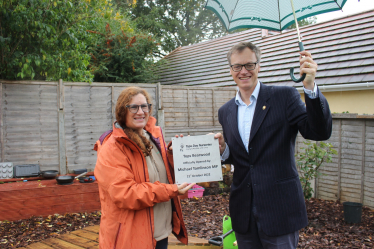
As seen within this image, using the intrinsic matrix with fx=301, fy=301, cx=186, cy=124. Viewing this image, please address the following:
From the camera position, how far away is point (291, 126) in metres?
2.13

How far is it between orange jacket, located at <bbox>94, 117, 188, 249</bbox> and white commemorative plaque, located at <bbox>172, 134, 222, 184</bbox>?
225 mm

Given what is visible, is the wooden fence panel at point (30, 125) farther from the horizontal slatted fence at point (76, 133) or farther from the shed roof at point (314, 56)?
the shed roof at point (314, 56)

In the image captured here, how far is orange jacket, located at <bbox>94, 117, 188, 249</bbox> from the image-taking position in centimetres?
212

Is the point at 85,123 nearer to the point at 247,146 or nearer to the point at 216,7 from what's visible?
the point at 216,7

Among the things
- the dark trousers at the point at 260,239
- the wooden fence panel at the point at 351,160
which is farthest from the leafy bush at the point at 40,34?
the wooden fence panel at the point at 351,160

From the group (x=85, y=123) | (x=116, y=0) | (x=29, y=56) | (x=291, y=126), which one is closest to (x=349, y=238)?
(x=291, y=126)

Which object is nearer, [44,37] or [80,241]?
[80,241]

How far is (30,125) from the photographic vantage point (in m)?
6.35

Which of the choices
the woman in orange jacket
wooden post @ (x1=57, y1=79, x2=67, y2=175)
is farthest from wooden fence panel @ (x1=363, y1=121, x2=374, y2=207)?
wooden post @ (x1=57, y1=79, x2=67, y2=175)

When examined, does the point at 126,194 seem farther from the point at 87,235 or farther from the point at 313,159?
the point at 313,159

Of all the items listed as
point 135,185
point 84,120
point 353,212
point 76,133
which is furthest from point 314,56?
point 135,185

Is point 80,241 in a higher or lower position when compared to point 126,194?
lower

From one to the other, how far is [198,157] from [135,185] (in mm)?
566

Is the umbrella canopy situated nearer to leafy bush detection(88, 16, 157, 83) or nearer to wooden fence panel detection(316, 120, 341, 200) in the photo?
wooden fence panel detection(316, 120, 341, 200)
